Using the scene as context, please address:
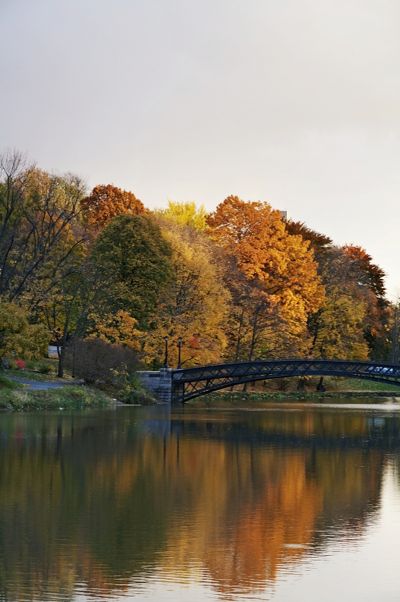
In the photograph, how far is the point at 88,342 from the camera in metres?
67.4

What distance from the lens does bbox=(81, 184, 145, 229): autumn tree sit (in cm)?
9962

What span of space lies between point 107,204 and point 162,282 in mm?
26778

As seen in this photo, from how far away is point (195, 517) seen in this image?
2172cm

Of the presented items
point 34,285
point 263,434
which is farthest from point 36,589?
point 34,285

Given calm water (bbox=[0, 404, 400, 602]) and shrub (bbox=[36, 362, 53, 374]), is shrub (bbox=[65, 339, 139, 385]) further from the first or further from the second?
calm water (bbox=[0, 404, 400, 602])

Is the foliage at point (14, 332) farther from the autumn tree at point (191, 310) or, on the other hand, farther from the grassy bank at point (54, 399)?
the autumn tree at point (191, 310)

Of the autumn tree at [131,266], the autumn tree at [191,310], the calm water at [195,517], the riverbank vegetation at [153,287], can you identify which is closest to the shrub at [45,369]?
the riverbank vegetation at [153,287]

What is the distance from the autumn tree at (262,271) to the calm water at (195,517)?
152 feet

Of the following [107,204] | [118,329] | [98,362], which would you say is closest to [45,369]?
[98,362]

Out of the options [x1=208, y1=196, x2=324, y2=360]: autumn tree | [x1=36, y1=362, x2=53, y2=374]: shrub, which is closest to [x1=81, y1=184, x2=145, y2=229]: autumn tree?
[x1=208, y1=196, x2=324, y2=360]: autumn tree

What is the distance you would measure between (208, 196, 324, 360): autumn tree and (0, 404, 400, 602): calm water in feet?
152

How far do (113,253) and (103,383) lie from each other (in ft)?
37.3

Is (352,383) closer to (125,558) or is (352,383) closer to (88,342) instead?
(88,342)

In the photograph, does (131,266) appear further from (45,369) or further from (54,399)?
(54,399)
